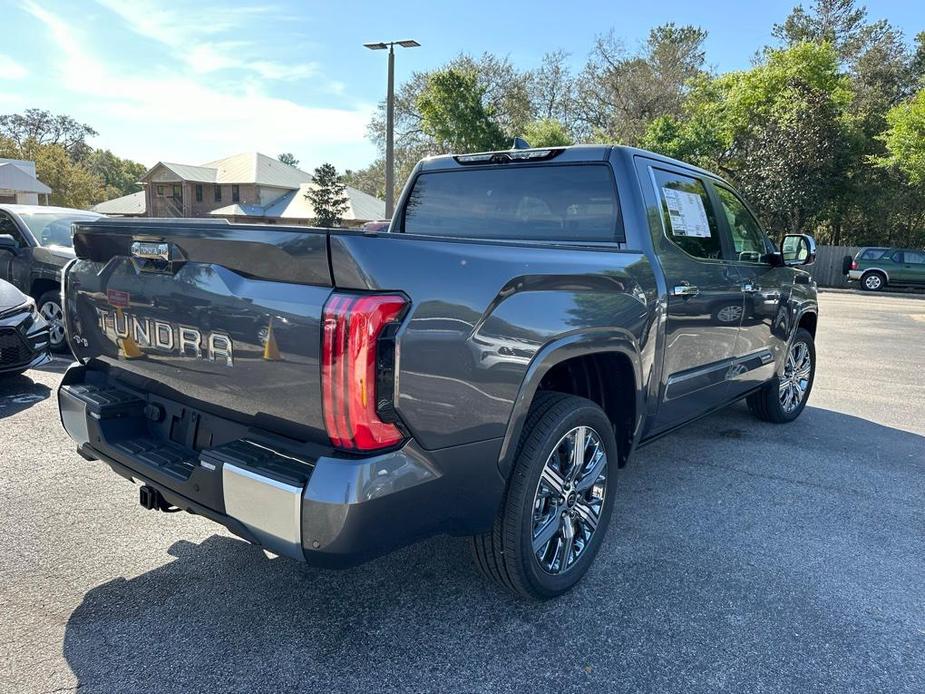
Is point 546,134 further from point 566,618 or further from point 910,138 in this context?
point 566,618

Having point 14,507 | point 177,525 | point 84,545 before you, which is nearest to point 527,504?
point 177,525

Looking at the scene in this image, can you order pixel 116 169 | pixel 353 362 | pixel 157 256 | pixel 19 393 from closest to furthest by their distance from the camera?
pixel 353 362 < pixel 157 256 < pixel 19 393 < pixel 116 169

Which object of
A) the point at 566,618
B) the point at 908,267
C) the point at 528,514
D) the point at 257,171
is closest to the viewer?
the point at 528,514

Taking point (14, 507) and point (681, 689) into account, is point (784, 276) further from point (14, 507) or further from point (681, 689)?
point (14, 507)

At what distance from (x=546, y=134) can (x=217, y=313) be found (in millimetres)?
32096

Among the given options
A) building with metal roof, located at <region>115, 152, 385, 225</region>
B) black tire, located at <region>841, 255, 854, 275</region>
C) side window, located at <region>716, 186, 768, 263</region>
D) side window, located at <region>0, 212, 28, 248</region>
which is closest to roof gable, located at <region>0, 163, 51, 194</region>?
building with metal roof, located at <region>115, 152, 385, 225</region>

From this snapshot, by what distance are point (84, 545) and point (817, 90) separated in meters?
29.6

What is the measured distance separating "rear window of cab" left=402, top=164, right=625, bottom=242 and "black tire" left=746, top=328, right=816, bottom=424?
2.54 metres

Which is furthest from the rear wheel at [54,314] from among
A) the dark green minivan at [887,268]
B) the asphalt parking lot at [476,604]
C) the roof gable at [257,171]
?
the roof gable at [257,171]

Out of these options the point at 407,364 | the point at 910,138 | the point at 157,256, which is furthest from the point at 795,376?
the point at 910,138

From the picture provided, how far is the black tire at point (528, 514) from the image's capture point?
250 centimetres

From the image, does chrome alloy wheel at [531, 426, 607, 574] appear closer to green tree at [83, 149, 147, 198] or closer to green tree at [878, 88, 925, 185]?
green tree at [878, 88, 925, 185]

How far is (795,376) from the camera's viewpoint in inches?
222

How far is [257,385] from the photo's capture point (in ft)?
6.95
